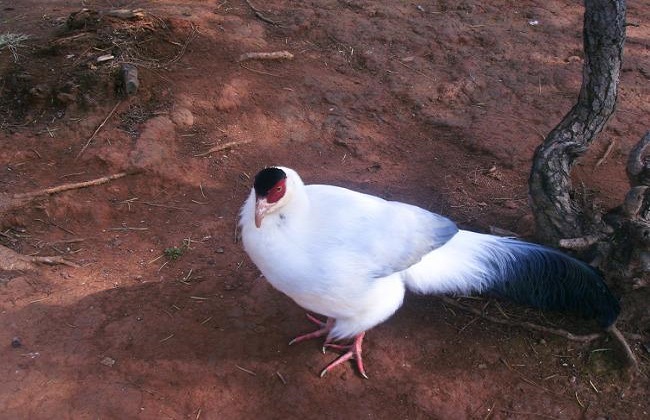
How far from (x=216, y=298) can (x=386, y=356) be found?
128cm

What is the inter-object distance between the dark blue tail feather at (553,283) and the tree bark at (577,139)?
339 mm

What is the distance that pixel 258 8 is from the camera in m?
7.24

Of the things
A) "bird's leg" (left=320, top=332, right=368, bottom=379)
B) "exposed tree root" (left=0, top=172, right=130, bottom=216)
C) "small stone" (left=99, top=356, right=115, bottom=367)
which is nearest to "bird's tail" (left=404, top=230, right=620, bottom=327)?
"bird's leg" (left=320, top=332, right=368, bottom=379)

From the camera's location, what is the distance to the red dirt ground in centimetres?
335

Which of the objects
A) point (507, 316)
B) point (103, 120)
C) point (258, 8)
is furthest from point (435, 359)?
point (258, 8)

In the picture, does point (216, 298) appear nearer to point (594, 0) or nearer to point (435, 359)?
point (435, 359)

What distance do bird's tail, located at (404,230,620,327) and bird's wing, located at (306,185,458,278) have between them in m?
0.18

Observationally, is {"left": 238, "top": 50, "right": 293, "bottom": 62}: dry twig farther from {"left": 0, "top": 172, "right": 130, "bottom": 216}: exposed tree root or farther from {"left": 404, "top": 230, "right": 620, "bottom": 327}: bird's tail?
{"left": 404, "top": 230, "right": 620, "bottom": 327}: bird's tail

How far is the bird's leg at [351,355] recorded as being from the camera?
3508 millimetres

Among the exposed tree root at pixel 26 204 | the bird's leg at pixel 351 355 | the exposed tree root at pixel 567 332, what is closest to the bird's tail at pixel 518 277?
the exposed tree root at pixel 567 332

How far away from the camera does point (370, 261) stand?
3.14 m

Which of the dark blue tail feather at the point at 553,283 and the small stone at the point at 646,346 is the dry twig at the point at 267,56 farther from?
the small stone at the point at 646,346

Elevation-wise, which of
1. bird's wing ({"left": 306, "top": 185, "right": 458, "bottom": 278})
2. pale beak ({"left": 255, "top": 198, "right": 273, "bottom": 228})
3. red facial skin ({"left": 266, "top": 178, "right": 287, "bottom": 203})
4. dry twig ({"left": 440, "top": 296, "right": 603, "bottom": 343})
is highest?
red facial skin ({"left": 266, "top": 178, "right": 287, "bottom": 203})

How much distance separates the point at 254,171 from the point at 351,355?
2.18 meters
